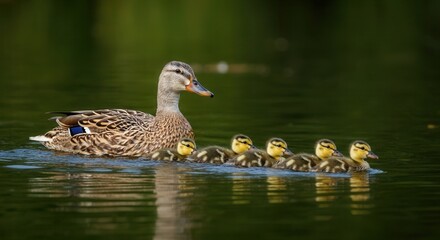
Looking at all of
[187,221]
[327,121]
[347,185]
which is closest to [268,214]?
[187,221]

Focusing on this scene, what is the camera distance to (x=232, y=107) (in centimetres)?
1847

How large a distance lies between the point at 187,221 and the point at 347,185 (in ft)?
7.11

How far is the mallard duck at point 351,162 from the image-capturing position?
11.9 metres

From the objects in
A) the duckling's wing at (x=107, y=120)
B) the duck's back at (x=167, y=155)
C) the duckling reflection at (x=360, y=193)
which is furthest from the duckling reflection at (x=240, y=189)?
the duckling's wing at (x=107, y=120)

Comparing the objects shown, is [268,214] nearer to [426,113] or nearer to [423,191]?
[423,191]

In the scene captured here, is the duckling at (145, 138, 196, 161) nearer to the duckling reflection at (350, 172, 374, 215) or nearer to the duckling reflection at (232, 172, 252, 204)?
the duckling reflection at (232, 172, 252, 204)

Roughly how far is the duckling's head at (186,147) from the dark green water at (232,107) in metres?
0.35

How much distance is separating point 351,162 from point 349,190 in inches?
39.0

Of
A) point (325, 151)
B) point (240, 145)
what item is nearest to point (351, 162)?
point (325, 151)

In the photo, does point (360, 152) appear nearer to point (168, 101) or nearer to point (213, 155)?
point (213, 155)

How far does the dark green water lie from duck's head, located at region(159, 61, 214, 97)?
0.90m

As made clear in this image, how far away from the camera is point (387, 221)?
9672 mm


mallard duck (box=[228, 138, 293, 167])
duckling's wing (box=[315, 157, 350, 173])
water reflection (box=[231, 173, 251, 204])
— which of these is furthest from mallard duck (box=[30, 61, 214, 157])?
duckling's wing (box=[315, 157, 350, 173])

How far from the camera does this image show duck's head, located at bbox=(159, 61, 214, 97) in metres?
13.8
